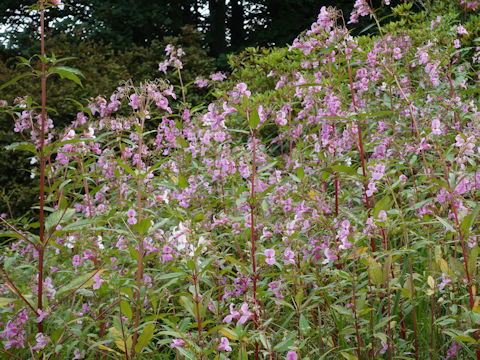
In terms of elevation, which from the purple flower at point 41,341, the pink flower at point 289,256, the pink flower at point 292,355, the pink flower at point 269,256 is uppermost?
the pink flower at point 269,256

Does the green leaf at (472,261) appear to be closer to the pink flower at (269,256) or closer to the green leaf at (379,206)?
the green leaf at (379,206)

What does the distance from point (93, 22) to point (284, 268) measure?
51.3 feet

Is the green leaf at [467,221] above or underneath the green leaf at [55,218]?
underneath

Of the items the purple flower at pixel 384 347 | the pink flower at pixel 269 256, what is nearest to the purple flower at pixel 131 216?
the pink flower at pixel 269 256

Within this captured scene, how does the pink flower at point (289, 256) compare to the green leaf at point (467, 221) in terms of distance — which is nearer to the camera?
the green leaf at point (467, 221)

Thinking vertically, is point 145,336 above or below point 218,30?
below

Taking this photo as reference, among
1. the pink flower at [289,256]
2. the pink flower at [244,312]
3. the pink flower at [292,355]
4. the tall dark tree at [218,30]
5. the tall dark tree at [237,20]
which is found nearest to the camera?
the pink flower at [244,312]

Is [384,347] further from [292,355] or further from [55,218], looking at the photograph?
[55,218]

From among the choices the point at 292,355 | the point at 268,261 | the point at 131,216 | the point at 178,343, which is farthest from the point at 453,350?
the point at 131,216

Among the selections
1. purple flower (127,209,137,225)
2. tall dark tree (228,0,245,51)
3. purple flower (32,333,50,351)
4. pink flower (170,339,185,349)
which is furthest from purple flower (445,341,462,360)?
tall dark tree (228,0,245,51)

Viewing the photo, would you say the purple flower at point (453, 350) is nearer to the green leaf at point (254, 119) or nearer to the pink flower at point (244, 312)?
the pink flower at point (244, 312)

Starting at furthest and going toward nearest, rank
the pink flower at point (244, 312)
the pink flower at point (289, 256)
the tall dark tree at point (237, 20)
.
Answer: the tall dark tree at point (237, 20) → the pink flower at point (289, 256) → the pink flower at point (244, 312)

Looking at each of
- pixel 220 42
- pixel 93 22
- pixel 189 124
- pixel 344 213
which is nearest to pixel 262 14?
pixel 220 42

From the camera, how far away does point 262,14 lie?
1791cm
